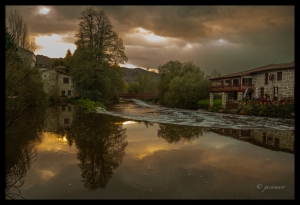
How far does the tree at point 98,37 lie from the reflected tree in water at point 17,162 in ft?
89.7

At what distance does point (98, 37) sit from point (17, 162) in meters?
33.3

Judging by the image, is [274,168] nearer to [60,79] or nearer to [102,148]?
[102,148]

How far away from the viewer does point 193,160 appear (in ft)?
24.9

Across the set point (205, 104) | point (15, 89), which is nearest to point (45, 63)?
point (205, 104)

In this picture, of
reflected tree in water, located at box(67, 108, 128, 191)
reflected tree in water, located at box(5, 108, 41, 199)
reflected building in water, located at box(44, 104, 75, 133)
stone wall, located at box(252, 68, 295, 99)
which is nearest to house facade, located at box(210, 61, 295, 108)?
stone wall, located at box(252, 68, 295, 99)

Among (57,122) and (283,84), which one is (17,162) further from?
(283,84)

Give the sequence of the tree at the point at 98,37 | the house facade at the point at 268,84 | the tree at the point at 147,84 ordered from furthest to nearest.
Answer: the tree at the point at 147,84 < the tree at the point at 98,37 < the house facade at the point at 268,84

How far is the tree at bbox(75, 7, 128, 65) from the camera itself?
35844 mm

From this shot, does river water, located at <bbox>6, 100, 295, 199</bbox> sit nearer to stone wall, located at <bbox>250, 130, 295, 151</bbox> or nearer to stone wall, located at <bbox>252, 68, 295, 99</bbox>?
stone wall, located at <bbox>250, 130, 295, 151</bbox>

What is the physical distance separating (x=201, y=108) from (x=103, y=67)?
63.1ft

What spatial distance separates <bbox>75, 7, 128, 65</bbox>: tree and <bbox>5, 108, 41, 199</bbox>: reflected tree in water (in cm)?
2733

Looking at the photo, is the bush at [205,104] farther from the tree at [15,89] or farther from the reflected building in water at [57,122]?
the tree at [15,89]

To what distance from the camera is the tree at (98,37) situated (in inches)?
1411

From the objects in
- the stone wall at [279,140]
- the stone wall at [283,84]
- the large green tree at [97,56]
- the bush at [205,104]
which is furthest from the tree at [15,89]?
the stone wall at [283,84]
